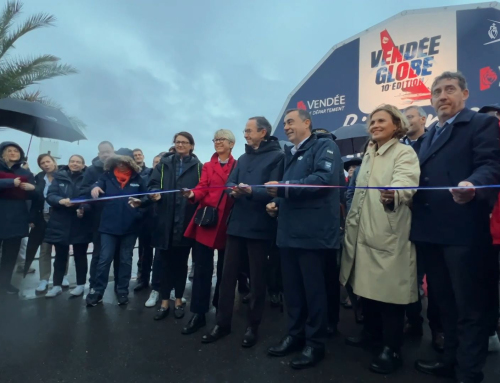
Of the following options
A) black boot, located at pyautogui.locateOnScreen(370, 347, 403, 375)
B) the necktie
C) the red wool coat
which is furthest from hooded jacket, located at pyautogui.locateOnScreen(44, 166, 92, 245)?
the necktie

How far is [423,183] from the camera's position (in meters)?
2.50

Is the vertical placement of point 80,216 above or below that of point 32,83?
below

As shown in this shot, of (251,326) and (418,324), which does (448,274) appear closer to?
(418,324)

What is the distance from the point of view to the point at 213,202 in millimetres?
3531

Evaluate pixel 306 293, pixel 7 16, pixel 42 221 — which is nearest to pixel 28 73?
pixel 7 16

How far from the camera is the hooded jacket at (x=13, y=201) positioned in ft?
14.7

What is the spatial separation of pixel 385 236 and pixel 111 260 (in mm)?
3359

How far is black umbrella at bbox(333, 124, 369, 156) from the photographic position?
22.1ft

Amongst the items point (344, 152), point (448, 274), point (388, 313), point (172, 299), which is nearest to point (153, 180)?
point (172, 299)

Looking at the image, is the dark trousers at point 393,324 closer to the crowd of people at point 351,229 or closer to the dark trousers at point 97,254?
the crowd of people at point 351,229

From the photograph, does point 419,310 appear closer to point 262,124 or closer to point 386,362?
point 386,362

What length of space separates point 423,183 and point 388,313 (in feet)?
3.35

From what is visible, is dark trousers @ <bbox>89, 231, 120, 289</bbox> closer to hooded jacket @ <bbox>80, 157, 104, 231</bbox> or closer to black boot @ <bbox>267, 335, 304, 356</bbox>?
hooded jacket @ <bbox>80, 157, 104, 231</bbox>

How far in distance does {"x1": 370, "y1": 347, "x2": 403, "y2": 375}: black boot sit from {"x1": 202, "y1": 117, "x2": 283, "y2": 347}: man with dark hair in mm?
1033
